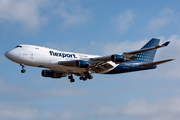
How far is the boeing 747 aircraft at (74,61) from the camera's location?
1602 inches

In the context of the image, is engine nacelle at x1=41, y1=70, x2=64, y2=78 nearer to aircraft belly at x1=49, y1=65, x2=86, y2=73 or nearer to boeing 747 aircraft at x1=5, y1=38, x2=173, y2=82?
boeing 747 aircraft at x1=5, y1=38, x2=173, y2=82

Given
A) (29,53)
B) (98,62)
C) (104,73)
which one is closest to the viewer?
(29,53)

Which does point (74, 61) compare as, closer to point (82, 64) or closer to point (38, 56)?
point (82, 64)

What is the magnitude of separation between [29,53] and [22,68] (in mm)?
2522

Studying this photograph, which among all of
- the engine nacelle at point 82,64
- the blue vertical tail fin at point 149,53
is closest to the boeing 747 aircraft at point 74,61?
the engine nacelle at point 82,64

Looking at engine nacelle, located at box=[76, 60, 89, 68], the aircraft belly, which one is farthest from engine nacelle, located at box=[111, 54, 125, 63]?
the aircraft belly

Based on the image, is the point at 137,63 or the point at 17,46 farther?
the point at 137,63

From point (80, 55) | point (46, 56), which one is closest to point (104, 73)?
point (80, 55)

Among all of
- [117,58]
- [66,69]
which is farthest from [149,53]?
[66,69]

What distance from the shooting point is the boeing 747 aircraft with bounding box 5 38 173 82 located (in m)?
40.7

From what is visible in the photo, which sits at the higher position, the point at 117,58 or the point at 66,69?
the point at 117,58

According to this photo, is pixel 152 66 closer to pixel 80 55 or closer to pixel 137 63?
pixel 137 63

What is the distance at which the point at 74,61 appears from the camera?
42.2 m

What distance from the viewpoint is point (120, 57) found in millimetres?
41750
